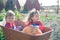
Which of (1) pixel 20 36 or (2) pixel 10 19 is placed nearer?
(1) pixel 20 36

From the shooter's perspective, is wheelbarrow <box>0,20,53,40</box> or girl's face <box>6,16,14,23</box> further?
girl's face <box>6,16,14,23</box>

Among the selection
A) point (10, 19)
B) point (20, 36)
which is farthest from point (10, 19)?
point (20, 36)

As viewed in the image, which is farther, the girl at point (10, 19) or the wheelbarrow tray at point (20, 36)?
the girl at point (10, 19)

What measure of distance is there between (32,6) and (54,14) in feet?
1.50

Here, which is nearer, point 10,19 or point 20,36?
point 20,36

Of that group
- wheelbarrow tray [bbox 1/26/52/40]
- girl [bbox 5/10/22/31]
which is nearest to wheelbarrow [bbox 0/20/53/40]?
wheelbarrow tray [bbox 1/26/52/40]

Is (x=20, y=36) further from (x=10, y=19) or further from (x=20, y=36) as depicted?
(x=10, y=19)

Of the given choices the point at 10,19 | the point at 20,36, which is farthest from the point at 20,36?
the point at 10,19

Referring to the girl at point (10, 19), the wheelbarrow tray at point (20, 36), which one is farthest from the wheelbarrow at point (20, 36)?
the girl at point (10, 19)

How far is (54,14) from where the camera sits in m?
4.16

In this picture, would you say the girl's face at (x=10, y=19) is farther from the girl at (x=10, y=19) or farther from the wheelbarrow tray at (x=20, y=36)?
the wheelbarrow tray at (x=20, y=36)

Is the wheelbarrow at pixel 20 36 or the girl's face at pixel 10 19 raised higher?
the girl's face at pixel 10 19

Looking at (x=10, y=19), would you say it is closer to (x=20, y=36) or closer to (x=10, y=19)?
(x=10, y=19)

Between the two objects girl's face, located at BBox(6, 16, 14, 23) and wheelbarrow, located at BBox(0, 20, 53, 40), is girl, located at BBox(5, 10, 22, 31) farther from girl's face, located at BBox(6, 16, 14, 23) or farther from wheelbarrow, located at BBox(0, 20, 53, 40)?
wheelbarrow, located at BBox(0, 20, 53, 40)
